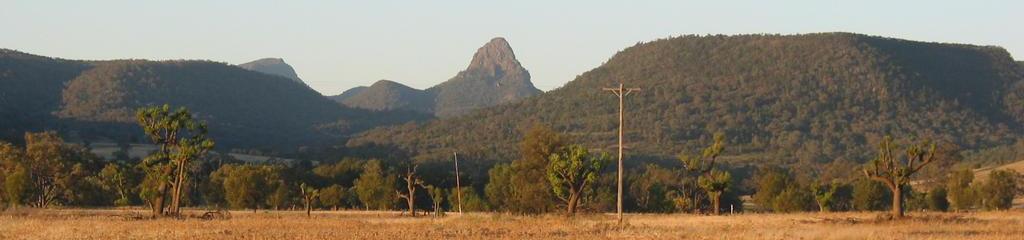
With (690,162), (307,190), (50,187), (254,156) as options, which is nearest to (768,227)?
(690,162)

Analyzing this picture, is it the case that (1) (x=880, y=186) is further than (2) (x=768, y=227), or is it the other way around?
(1) (x=880, y=186)

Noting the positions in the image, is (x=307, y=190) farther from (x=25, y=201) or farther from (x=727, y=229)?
(x=727, y=229)

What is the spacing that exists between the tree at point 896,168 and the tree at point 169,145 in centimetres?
3484

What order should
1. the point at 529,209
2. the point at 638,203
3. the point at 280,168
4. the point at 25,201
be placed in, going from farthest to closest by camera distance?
the point at 280,168 < the point at 638,203 < the point at 25,201 < the point at 529,209

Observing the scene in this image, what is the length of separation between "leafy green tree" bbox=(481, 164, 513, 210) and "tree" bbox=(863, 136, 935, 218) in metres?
35.2

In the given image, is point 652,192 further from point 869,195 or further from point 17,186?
point 17,186

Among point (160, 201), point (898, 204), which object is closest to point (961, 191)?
point (898, 204)

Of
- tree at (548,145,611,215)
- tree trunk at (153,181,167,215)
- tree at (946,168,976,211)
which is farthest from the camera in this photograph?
tree at (946,168,976,211)

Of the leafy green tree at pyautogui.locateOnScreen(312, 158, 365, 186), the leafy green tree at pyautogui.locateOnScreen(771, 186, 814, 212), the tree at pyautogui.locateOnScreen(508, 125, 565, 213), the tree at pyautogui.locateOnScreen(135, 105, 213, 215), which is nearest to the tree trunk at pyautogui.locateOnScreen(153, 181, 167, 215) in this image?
the tree at pyautogui.locateOnScreen(135, 105, 213, 215)

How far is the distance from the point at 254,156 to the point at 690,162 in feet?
433

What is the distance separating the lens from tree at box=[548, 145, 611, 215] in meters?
69.2

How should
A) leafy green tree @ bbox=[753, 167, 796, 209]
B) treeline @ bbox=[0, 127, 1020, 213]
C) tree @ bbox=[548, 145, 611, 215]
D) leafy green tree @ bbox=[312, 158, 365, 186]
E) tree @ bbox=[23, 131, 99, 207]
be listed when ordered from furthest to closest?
1. leafy green tree @ bbox=[312, 158, 365, 186]
2. leafy green tree @ bbox=[753, 167, 796, 209]
3. tree @ bbox=[23, 131, 99, 207]
4. treeline @ bbox=[0, 127, 1020, 213]
5. tree @ bbox=[548, 145, 611, 215]

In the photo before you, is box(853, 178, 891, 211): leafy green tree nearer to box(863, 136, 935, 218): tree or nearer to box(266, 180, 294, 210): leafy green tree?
box(863, 136, 935, 218): tree

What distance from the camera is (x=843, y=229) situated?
44.7 m
